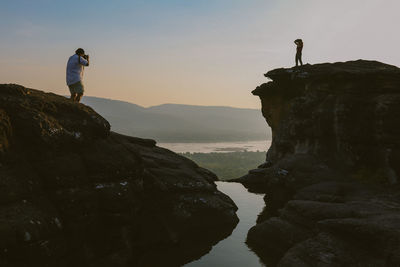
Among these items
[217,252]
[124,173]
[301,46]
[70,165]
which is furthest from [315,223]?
[301,46]

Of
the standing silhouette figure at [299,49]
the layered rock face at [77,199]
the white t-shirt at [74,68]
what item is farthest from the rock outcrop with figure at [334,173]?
the white t-shirt at [74,68]

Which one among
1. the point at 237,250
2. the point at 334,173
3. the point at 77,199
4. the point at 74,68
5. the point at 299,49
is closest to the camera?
the point at 77,199

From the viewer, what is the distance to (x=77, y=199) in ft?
47.1

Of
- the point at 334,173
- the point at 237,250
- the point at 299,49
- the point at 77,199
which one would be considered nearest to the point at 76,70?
the point at 77,199

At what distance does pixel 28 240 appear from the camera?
1181cm

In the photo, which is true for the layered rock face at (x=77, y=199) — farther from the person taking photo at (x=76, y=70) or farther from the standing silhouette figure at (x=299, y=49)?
the standing silhouette figure at (x=299, y=49)

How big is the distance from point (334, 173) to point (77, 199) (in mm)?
23766

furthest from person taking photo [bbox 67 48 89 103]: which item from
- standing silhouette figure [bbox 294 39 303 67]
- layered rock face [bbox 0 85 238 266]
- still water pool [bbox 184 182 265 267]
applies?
standing silhouette figure [bbox 294 39 303 67]

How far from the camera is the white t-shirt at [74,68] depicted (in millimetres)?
19938

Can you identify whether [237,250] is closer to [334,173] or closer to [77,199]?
[77,199]

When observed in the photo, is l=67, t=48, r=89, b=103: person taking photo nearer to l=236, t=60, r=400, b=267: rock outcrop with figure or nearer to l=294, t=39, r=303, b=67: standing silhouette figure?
l=236, t=60, r=400, b=267: rock outcrop with figure

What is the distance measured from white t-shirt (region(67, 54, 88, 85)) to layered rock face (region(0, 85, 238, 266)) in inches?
135

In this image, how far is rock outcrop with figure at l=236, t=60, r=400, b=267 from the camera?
1484cm

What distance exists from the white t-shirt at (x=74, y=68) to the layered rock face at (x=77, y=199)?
3432mm
